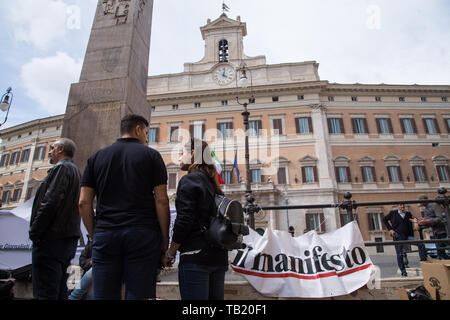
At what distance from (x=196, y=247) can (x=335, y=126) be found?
24.5 m

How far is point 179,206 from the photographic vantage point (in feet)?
6.07

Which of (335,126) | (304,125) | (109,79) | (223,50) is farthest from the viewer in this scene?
(223,50)

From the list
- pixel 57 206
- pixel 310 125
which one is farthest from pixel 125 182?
pixel 310 125

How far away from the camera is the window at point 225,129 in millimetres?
23792

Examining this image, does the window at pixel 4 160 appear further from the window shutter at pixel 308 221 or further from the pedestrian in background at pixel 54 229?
the pedestrian in background at pixel 54 229

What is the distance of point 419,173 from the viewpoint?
22.2m

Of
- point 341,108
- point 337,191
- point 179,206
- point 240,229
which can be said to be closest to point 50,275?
point 179,206

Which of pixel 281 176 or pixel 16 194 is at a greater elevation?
pixel 16 194

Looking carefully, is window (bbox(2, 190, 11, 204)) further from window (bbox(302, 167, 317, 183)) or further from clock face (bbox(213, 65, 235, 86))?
window (bbox(302, 167, 317, 183))

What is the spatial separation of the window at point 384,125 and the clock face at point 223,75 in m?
14.6

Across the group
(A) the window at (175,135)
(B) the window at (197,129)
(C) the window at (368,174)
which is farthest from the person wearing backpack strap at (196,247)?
(C) the window at (368,174)

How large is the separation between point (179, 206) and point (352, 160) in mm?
23651

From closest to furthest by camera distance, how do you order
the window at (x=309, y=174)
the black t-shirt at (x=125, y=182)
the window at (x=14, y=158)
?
the black t-shirt at (x=125, y=182) → the window at (x=309, y=174) → the window at (x=14, y=158)

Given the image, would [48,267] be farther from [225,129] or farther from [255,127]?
[255,127]
